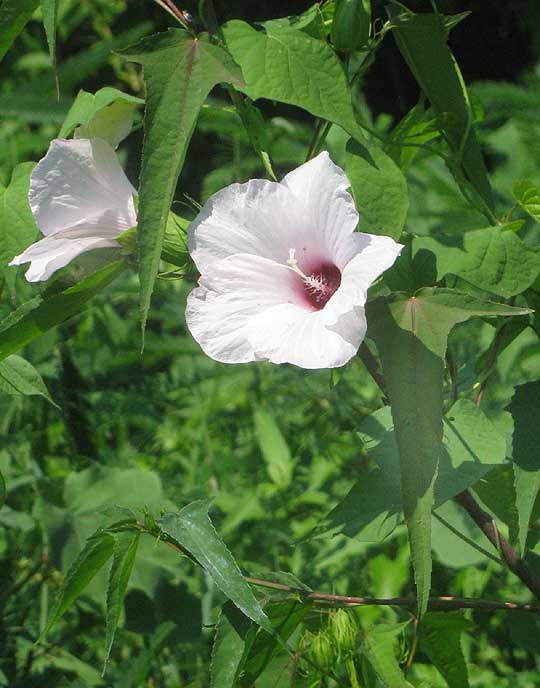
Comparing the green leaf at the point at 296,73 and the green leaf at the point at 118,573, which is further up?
the green leaf at the point at 296,73

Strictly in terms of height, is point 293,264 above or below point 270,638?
above

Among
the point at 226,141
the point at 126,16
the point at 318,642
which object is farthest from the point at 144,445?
the point at 126,16

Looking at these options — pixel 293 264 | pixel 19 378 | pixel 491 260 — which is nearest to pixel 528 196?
pixel 491 260

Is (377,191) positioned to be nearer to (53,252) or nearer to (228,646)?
(53,252)

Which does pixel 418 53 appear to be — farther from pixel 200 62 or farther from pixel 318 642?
pixel 318 642

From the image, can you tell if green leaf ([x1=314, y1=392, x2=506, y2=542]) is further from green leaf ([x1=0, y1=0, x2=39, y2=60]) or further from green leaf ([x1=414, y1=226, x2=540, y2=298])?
green leaf ([x1=0, y1=0, x2=39, y2=60])

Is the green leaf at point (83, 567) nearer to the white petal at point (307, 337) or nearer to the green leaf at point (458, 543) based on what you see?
the white petal at point (307, 337)

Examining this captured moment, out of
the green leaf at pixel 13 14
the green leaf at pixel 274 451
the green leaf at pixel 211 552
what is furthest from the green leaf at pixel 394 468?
the green leaf at pixel 274 451
